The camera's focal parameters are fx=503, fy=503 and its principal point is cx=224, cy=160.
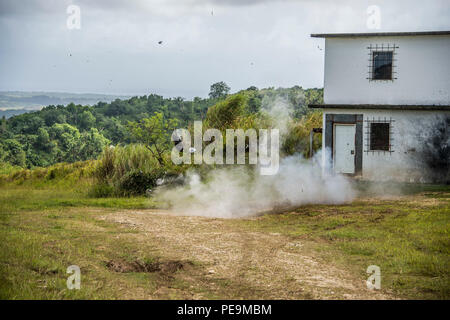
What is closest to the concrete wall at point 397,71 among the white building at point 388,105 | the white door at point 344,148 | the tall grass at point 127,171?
the white building at point 388,105

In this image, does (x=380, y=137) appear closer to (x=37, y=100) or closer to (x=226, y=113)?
(x=226, y=113)

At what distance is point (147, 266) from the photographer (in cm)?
908

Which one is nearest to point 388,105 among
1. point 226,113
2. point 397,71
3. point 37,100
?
point 397,71

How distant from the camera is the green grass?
827 centimetres

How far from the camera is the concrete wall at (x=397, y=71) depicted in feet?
64.2

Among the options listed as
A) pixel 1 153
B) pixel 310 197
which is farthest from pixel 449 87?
pixel 1 153

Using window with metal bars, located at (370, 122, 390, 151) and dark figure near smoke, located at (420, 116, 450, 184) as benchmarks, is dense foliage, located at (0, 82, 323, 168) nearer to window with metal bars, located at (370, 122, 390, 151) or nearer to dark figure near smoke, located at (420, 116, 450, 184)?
window with metal bars, located at (370, 122, 390, 151)

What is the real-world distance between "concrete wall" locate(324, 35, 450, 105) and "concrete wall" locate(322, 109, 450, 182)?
0.53m

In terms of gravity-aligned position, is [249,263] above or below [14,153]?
below

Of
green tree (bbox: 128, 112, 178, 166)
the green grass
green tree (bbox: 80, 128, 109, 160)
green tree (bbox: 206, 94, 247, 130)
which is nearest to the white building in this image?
the green grass

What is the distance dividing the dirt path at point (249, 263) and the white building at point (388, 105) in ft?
28.5

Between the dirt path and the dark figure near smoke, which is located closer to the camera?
the dirt path

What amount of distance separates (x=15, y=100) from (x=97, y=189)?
194ft

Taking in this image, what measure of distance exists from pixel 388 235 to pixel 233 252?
367 centimetres
